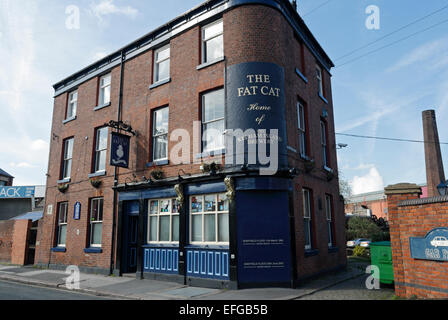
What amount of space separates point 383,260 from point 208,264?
210 inches

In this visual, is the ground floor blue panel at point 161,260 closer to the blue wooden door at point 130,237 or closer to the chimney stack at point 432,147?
the blue wooden door at point 130,237

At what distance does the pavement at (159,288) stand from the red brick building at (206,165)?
42cm

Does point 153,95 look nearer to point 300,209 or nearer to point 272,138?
point 272,138

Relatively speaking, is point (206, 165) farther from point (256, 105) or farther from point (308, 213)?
point (308, 213)

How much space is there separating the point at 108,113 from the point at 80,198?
14.4 feet

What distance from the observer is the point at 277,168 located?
1004 centimetres

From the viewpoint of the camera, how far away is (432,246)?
7.11m

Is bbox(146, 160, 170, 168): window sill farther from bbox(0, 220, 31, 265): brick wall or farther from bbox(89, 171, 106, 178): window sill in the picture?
bbox(0, 220, 31, 265): brick wall

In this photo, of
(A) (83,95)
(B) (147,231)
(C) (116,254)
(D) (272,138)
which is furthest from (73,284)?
(A) (83,95)

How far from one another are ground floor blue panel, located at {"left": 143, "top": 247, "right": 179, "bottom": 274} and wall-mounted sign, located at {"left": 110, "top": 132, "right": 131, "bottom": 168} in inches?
144

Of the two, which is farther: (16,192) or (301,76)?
(16,192)

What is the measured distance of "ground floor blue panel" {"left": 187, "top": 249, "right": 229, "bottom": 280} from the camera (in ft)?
32.4

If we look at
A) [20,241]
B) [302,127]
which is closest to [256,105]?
[302,127]

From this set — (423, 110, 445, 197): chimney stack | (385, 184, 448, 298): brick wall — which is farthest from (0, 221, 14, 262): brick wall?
(423, 110, 445, 197): chimney stack
